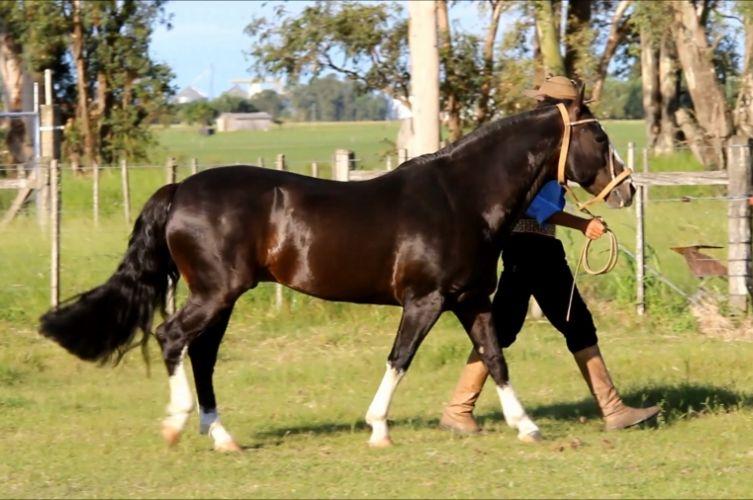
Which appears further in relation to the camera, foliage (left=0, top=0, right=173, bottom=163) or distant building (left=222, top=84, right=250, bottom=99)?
distant building (left=222, top=84, right=250, bottom=99)

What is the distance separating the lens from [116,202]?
2350 cm

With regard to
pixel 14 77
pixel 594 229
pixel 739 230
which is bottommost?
pixel 739 230

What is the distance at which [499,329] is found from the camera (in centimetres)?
871

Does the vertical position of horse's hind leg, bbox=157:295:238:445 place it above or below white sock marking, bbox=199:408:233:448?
above

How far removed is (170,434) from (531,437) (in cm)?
215

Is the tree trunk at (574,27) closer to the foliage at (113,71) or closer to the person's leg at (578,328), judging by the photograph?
the foliage at (113,71)

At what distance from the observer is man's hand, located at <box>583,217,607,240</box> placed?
8.27 m

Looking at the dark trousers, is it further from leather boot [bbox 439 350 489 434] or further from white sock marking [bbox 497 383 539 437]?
white sock marking [bbox 497 383 539 437]

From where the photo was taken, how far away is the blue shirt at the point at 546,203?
8297 mm

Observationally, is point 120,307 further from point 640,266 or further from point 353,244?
point 640,266

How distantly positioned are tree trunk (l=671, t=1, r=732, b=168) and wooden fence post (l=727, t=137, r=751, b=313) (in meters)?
15.9

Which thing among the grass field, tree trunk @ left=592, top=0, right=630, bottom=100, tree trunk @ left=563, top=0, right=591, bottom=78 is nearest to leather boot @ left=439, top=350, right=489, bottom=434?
the grass field

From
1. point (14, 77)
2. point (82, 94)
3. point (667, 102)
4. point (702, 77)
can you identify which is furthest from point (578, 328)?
point (667, 102)

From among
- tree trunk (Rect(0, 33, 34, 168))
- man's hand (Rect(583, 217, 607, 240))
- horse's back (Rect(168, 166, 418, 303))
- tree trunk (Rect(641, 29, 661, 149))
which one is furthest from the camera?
tree trunk (Rect(641, 29, 661, 149))
